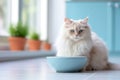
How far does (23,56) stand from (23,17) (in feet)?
3.59

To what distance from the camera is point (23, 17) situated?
5.15 m

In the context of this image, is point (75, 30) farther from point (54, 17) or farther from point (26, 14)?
point (54, 17)

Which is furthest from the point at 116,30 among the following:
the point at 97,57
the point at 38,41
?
the point at 97,57

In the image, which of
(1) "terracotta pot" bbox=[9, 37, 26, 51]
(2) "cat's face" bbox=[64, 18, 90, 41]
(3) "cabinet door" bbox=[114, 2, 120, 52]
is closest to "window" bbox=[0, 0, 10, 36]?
(1) "terracotta pot" bbox=[9, 37, 26, 51]

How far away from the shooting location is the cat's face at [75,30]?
2090mm

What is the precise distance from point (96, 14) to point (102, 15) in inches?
4.1

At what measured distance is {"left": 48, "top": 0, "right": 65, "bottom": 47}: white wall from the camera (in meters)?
5.95

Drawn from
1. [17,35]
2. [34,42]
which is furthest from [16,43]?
[34,42]

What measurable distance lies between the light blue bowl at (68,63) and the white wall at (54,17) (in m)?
3.86

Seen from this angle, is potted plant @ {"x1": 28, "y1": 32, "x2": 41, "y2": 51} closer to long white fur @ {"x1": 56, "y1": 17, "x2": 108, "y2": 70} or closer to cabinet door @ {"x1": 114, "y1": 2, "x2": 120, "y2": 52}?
cabinet door @ {"x1": 114, "y1": 2, "x2": 120, "y2": 52}

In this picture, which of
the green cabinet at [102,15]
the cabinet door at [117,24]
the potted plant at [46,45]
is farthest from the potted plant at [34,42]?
the cabinet door at [117,24]

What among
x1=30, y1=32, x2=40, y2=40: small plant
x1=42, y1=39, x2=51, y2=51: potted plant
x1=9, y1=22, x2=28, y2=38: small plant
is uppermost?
x1=9, y1=22, x2=28, y2=38: small plant

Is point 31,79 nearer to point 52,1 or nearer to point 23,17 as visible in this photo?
point 23,17

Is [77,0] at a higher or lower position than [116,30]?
higher
